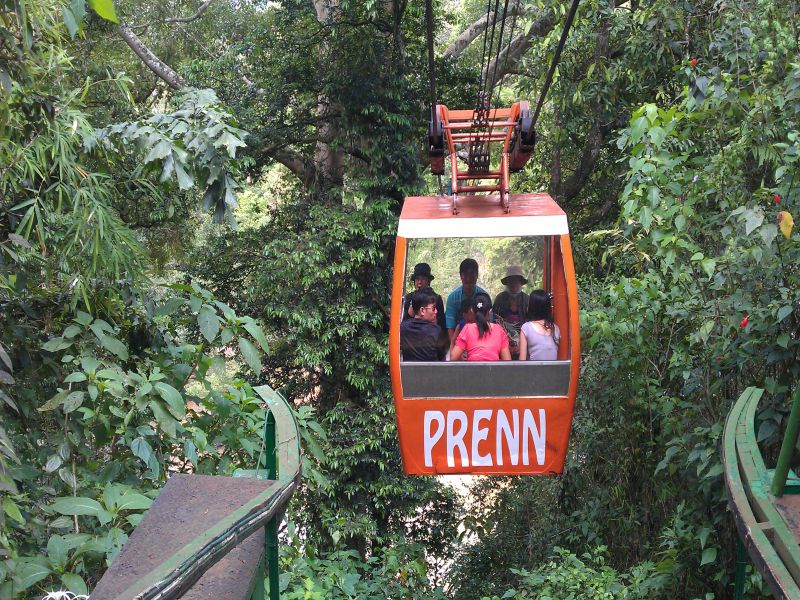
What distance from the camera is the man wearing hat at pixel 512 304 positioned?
482cm

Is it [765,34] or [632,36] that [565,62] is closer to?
[632,36]

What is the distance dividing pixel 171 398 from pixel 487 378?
2.13 metres

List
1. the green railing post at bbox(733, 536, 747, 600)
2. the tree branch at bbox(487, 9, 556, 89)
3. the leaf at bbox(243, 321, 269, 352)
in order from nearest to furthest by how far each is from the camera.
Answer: the green railing post at bbox(733, 536, 747, 600) < the leaf at bbox(243, 321, 269, 352) < the tree branch at bbox(487, 9, 556, 89)

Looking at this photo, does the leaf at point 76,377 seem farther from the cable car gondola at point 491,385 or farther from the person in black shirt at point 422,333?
the person in black shirt at point 422,333

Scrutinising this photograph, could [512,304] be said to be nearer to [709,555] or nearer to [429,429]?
[429,429]

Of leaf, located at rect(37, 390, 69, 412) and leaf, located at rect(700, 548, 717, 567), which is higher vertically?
leaf, located at rect(37, 390, 69, 412)

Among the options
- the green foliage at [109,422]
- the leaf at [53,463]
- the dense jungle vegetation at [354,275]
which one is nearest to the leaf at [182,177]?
the dense jungle vegetation at [354,275]

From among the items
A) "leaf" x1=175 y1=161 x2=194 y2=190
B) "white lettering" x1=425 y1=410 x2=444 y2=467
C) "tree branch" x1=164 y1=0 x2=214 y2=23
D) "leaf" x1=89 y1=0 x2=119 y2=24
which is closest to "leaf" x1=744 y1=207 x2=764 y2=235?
"white lettering" x1=425 y1=410 x2=444 y2=467

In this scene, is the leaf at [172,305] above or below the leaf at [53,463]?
above

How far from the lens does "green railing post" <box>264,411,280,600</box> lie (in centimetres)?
166

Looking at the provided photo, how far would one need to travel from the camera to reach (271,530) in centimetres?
166

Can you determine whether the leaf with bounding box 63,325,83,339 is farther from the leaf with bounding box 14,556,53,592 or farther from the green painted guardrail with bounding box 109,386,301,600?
the green painted guardrail with bounding box 109,386,301,600

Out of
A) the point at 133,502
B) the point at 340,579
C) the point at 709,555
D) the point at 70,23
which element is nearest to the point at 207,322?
the point at 133,502

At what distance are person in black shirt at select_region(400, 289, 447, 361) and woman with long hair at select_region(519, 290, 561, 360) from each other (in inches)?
18.3
